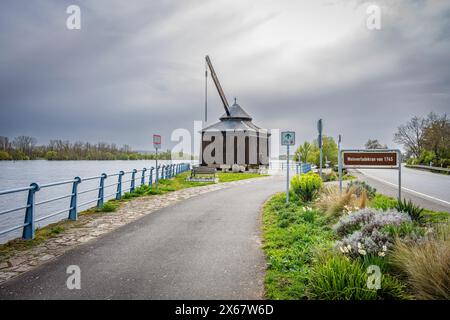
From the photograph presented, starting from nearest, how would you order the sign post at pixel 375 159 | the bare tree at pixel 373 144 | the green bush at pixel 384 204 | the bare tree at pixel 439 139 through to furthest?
1. the green bush at pixel 384 204
2. the sign post at pixel 375 159
3. the bare tree at pixel 439 139
4. the bare tree at pixel 373 144

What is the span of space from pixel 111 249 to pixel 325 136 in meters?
46.9

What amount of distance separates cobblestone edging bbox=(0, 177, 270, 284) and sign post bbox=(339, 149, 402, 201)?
702 centimetres

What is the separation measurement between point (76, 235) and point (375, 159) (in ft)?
28.5

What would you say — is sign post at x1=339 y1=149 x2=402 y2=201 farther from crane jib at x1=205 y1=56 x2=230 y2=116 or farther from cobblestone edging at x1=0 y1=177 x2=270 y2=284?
crane jib at x1=205 y1=56 x2=230 y2=116

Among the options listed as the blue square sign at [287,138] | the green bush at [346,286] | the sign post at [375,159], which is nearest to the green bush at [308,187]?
the blue square sign at [287,138]

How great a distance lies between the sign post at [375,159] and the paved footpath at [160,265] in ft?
11.9

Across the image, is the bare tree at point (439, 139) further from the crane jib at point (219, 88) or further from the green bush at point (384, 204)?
the green bush at point (384, 204)

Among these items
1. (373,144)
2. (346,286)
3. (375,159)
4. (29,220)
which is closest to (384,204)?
(375,159)

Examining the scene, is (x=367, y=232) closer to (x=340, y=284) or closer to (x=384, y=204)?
(x=340, y=284)

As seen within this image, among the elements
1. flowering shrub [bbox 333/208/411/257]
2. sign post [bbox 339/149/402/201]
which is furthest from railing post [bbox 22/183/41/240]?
sign post [bbox 339/149/402/201]

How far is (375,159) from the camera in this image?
9414 millimetres

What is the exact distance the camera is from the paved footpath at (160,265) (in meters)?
4.30
